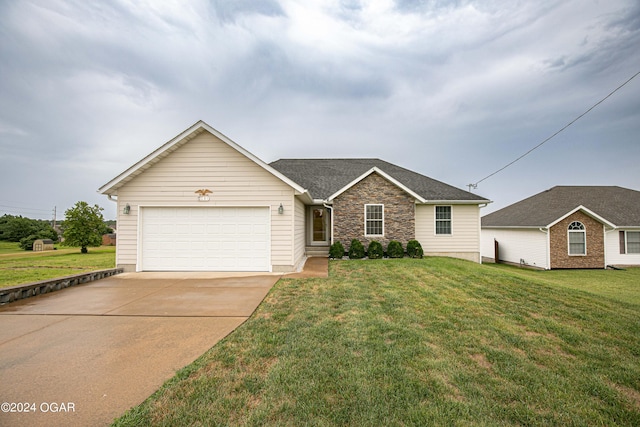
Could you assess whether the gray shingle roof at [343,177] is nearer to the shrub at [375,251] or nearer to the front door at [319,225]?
the front door at [319,225]

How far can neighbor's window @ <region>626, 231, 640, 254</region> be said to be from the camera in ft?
52.1

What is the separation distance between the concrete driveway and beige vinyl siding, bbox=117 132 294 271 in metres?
2.37

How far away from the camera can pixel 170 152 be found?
9.45 m

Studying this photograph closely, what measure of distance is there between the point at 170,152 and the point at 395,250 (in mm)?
10145

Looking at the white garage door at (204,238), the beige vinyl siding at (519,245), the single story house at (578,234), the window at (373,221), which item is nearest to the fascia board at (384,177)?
the window at (373,221)

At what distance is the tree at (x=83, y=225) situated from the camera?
66.7ft

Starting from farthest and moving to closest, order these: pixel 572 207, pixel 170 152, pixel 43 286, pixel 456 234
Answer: pixel 572 207 → pixel 456 234 → pixel 170 152 → pixel 43 286

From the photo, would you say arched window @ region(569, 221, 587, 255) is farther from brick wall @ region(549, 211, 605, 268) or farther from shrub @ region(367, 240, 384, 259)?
shrub @ region(367, 240, 384, 259)

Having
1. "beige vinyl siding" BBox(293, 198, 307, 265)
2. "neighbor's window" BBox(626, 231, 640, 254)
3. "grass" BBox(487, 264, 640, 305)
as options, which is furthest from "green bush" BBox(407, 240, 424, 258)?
"neighbor's window" BBox(626, 231, 640, 254)

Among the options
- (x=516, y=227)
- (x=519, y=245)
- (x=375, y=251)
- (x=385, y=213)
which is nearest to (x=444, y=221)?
(x=385, y=213)

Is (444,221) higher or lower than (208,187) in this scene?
lower

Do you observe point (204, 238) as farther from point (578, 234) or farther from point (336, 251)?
point (578, 234)

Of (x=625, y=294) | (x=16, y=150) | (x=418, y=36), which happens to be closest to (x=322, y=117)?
(x=418, y=36)

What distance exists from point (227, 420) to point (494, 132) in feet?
78.3
